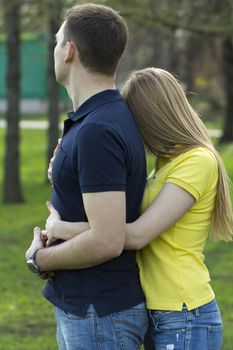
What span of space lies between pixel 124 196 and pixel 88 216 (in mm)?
130

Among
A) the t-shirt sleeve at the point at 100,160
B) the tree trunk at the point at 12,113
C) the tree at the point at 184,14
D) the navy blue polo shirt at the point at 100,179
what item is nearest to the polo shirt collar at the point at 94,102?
the navy blue polo shirt at the point at 100,179

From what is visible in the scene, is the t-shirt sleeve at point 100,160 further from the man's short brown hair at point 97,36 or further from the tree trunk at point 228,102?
the tree trunk at point 228,102

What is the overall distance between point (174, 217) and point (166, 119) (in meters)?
0.34

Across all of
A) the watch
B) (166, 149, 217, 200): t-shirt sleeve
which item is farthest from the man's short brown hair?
the watch

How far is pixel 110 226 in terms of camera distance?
267 cm

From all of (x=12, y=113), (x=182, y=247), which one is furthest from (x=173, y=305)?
(x=12, y=113)

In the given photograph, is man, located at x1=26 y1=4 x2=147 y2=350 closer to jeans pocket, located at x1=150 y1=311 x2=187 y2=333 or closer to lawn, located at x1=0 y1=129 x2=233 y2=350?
jeans pocket, located at x1=150 y1=311 x2=187 y2=333

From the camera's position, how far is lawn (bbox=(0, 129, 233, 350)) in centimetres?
608

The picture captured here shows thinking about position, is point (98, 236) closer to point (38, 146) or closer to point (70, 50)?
point (70, 50)

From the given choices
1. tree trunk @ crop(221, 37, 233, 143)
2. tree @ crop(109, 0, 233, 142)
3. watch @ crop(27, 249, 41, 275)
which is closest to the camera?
watch @ crop(27, 249, 41, 275)

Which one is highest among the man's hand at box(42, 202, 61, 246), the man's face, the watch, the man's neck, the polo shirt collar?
the man's face

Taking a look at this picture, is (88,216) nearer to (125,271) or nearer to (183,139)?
(125,271)

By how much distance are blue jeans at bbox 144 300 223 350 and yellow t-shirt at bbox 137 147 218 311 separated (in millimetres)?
27

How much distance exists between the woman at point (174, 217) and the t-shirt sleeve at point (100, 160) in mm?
177
